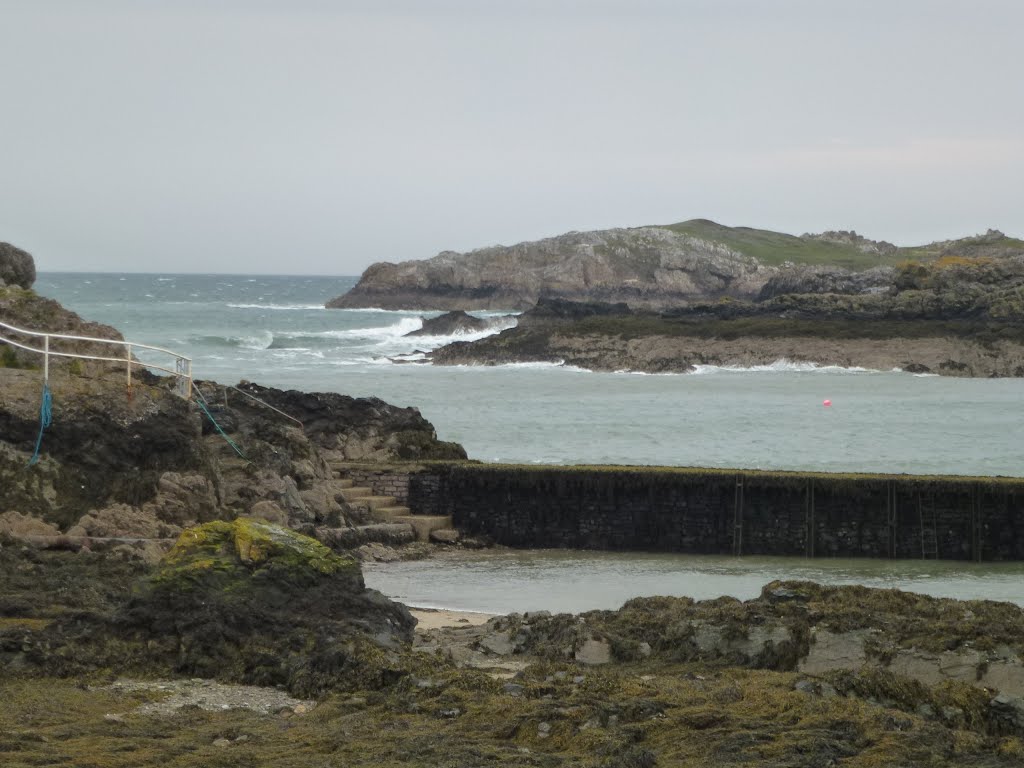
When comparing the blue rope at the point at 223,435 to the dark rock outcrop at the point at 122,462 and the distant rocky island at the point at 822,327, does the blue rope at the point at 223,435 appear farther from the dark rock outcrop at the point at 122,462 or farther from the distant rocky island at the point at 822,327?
the distant rocky island at the point at 822,327

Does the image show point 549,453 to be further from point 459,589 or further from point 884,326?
point 884,326

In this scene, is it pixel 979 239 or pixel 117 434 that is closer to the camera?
pixel 117 434

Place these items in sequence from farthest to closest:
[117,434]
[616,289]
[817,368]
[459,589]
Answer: [616,289] < [817,368] < [459,589] < [117,434]

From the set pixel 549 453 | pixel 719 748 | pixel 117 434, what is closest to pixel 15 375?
pixel 117 434

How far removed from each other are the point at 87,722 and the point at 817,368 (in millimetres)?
51958

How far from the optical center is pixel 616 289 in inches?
4402

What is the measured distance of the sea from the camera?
1756 centimetres

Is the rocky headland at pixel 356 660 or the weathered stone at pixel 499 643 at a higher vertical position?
the rocky headland at pixel 356 660

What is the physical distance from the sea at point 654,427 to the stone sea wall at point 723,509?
43cm

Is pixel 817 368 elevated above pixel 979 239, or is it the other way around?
pixel 979 239

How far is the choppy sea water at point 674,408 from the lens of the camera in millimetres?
32188

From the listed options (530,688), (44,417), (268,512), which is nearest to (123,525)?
(44,417)

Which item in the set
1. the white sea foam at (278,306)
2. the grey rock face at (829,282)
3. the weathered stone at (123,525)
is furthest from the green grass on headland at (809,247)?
the weathered stone at (123,525)

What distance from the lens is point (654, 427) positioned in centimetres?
3797
